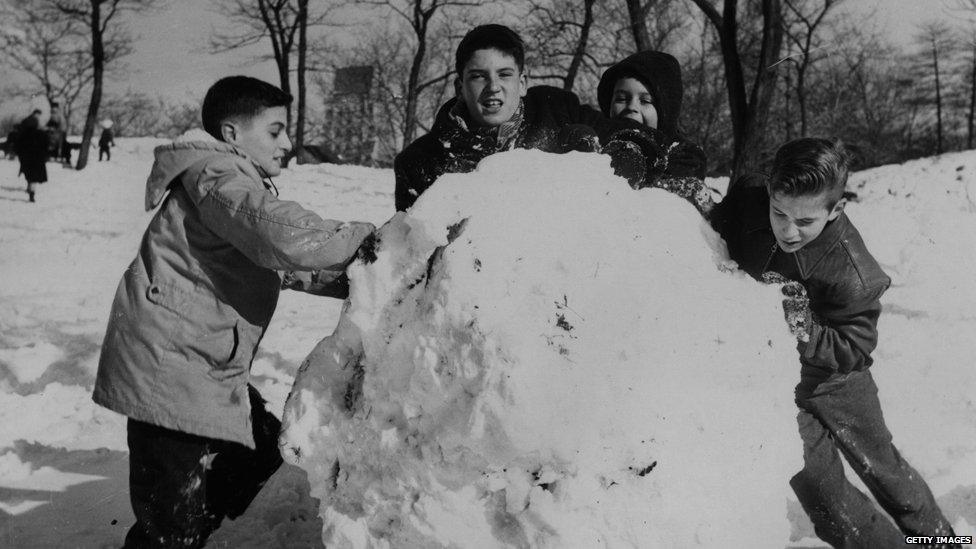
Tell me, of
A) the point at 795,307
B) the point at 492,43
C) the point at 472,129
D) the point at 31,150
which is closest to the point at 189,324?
the point at 472,129

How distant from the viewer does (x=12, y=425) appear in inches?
157

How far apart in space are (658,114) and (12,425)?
368cm

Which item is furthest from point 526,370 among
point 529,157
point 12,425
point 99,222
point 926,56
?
point 926,56

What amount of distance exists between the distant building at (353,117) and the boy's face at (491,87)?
26395 millimetres

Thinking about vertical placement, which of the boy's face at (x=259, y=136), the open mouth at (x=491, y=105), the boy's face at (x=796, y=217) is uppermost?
the open mouth at (x=491, y=105)

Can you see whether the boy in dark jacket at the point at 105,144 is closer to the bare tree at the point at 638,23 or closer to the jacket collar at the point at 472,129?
the bare tree at the point at 638,23

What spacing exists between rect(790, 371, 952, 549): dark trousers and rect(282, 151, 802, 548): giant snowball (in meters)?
0.66

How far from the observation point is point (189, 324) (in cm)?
229

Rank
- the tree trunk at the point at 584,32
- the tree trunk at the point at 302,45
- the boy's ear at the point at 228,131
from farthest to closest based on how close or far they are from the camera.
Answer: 1. the tree trunk at the point at 302,45
2. the tree trunk at the point at 584,32
3. the boy's ear at the point at 228,131

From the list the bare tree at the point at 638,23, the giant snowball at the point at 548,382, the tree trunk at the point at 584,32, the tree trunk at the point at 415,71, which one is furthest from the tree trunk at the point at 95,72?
the giant snowball at the point at 548,382

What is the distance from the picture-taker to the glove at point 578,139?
241 centimetres

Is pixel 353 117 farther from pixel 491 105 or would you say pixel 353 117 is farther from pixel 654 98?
pixel 491 105

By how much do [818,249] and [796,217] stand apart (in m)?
0.18

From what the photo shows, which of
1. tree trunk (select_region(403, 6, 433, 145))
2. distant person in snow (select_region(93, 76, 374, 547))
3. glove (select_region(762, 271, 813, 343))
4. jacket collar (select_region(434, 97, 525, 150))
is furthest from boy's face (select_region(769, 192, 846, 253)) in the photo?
tree trunk (select_region(403, 6, 433, 145))
